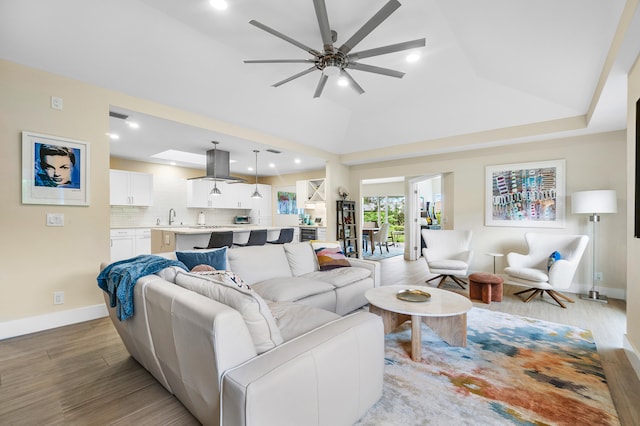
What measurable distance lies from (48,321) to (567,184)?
7.01 meters

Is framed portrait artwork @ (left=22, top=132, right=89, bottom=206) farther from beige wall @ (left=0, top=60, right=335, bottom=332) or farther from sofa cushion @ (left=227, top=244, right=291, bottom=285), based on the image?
sofa cushion @ (left=227, top=244, right=291, bottom=285)

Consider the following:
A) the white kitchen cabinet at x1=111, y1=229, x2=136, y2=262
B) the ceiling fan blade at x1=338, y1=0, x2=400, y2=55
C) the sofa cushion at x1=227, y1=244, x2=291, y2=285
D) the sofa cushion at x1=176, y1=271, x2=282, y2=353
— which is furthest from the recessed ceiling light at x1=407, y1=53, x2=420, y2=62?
the white kitchen cabinet at x1=111, y1=229, x2=136, y2=262

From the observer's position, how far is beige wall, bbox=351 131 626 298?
405 centimetres

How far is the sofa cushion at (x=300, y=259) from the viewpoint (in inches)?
135

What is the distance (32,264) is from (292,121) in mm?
3845

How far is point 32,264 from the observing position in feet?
9.23

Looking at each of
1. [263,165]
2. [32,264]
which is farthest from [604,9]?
[263,165]

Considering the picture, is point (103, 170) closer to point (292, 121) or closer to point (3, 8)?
point (3, 8)

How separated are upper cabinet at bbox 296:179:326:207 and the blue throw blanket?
5.79m

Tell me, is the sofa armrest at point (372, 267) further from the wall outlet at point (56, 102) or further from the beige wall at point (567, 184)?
the wall outlet at point (56, 102)

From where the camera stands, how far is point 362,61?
12.1 feet

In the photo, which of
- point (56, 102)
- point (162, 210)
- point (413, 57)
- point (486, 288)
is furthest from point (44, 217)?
point (486, 288)

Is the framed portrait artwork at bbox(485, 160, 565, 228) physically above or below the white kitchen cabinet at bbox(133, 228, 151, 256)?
above

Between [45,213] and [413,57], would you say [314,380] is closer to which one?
[45,213]
